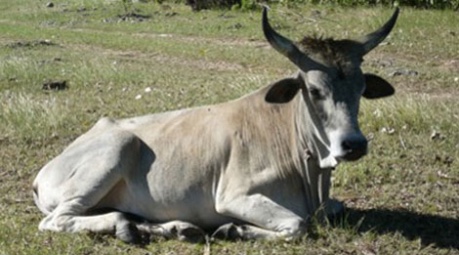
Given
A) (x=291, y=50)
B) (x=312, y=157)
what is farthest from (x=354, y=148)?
(x=291, y=50)

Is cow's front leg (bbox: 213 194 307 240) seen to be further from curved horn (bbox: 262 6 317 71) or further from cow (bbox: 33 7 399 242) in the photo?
curved horn (bbox: 262 6 317 71)

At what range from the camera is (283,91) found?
615 centimetres

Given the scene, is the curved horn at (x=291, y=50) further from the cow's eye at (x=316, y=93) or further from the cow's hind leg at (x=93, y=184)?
the cow's hind leg at (x=93, y=184)

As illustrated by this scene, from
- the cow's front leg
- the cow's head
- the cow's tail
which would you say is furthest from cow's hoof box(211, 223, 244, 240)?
the cow's tail

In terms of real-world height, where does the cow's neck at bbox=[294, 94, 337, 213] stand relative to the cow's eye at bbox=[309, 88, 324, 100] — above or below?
below

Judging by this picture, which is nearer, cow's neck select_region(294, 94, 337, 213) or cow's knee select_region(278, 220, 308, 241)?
cow's knee select_region(278, 220, 308, 241)

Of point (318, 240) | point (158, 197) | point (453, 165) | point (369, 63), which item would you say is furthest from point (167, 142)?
point (369, 63)

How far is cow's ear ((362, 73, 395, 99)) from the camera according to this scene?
20.9 feet

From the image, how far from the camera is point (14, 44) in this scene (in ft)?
64.5

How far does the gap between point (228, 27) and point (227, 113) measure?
48.4ft

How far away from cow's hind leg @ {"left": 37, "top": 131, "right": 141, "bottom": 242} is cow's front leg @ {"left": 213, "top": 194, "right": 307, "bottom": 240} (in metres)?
0.67

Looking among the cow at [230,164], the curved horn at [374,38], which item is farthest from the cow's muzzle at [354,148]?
the curved horn at [374,38]

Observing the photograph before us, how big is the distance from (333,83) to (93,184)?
1.87m

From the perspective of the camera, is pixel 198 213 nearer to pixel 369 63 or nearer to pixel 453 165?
pixel 453 165
